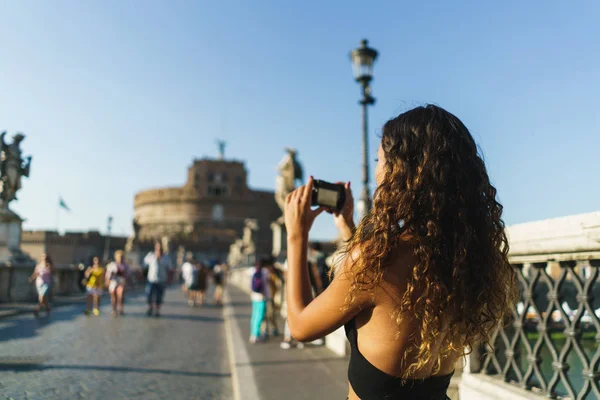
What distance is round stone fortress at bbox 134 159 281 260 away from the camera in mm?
80688

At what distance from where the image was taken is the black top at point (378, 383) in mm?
1428

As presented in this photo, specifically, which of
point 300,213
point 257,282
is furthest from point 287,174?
point 300,213

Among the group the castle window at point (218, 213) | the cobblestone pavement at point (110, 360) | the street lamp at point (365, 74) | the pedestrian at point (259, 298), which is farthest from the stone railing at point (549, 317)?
the castle window at point (218, 213)

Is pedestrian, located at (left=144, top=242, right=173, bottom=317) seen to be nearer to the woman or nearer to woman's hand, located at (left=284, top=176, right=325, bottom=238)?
woman's hand, located at (left=284, top=176, right=325, bottom=238)

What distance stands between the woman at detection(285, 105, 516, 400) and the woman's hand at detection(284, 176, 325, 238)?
132 millimetres

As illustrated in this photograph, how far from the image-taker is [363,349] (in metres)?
1.45

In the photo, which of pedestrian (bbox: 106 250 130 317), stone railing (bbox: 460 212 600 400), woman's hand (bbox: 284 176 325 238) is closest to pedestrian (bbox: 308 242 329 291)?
stone railing (bbox: 460 212 600 400)

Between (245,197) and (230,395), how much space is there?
79.8m

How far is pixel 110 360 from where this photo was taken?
5.89 metres

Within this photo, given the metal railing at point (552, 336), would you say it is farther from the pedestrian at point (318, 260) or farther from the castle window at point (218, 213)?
the castle window at point (218, 213)

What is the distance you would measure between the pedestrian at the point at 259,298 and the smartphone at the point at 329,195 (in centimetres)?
563

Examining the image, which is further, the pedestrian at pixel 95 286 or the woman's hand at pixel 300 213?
the pedestrian at pixel 95 286

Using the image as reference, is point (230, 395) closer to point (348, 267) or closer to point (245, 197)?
point (348, 267)

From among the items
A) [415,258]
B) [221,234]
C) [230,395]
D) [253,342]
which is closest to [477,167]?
[415,258]
